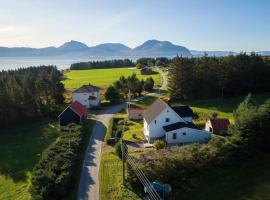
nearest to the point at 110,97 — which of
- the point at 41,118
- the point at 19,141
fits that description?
the point at 41,118

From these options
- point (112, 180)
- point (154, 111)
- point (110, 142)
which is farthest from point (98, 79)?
point (112, 180)

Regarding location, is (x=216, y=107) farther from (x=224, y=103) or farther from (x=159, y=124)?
(x=159, y=124)

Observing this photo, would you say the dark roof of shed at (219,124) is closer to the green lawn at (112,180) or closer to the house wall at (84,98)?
the green lawn at (112,180)

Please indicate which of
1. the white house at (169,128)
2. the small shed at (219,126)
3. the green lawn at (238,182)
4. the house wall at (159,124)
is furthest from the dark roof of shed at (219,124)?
the green lawn at (238,182)

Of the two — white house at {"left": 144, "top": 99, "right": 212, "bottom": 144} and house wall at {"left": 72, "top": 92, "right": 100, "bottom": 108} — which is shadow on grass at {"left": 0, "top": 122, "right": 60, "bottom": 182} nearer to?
house wall at {"left": 72, "top": 92, "right": 100, "bottom": 108}

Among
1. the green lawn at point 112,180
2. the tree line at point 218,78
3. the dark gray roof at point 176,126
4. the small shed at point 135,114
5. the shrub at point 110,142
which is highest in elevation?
the tree line at point 218,78

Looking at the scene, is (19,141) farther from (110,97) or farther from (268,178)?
(268,178)

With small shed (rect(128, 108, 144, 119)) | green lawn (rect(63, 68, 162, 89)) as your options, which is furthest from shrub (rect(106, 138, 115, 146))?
green lawn (rect(63, 68, 162, 89))
